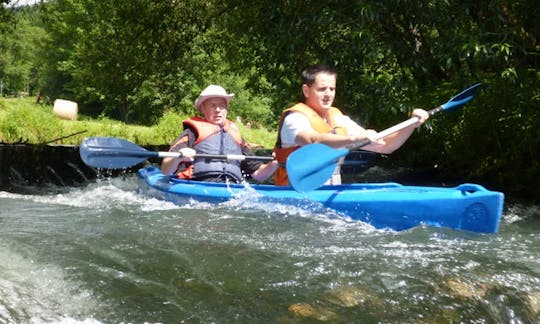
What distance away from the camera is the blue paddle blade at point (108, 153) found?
577 centimetres

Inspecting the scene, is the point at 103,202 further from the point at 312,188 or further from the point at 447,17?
the point at 447,17

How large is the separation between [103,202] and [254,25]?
430cm

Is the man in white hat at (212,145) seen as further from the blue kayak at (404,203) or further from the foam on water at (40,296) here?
the foam on water at (40,296)

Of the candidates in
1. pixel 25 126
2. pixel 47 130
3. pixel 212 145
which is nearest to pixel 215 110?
pixel 212 145

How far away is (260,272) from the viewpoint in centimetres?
297

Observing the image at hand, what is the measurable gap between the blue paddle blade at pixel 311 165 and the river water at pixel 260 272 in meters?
0.28

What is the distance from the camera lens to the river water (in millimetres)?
2490

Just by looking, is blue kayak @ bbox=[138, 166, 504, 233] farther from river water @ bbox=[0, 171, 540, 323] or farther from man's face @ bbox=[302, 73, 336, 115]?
man's face @ bbox=[302, 73, 336, 115]

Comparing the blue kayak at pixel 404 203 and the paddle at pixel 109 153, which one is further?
the paddle at pixel 109 153

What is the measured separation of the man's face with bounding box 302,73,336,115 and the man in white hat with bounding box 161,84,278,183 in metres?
1.15

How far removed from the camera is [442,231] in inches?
156

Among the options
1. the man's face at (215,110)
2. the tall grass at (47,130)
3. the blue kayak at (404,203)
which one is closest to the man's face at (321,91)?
the blue kayak at (404,203)

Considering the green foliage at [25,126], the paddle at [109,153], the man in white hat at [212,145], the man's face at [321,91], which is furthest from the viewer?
the green foliage at [25,126]

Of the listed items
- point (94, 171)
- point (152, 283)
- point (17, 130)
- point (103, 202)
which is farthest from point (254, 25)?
point (152, 283)
